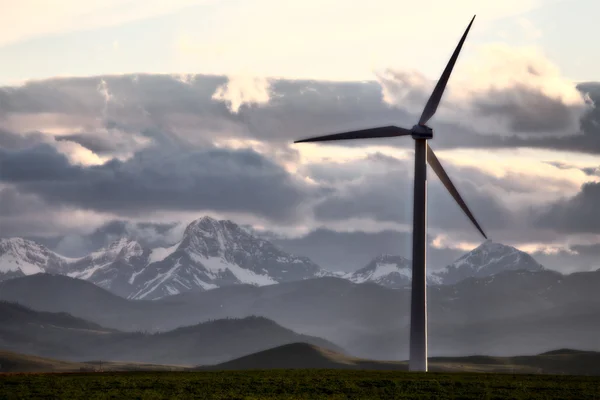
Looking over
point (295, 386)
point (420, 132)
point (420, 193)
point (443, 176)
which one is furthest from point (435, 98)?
point (295, 386)

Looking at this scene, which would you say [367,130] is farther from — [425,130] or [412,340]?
[412,340]

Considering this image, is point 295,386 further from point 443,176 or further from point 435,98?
point 435,98

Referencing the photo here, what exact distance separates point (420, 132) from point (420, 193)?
8680 mm

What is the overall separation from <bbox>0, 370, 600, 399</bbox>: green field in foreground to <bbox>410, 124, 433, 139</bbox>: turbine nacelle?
33.5m

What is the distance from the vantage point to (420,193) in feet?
522

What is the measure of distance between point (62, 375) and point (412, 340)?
5412 centimetres

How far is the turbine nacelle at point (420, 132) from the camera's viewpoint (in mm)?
160500

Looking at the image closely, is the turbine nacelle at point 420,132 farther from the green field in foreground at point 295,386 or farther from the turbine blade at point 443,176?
the green field in foreground at point 295,386

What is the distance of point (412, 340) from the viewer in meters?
157

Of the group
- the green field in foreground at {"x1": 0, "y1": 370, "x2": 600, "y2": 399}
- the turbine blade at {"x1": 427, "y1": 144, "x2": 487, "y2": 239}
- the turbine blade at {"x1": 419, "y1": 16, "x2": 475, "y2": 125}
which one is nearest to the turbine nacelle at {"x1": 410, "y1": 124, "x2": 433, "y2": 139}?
the turbine blade at {"x1": 419, "y1": 16, "x2": 475, "y2": 125}

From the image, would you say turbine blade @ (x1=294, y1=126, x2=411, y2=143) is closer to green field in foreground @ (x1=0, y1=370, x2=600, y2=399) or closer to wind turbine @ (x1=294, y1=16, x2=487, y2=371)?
wind turbine @ (x1=294, y1=16, x2=487, y2=371)

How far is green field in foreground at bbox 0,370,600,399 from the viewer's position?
478ft

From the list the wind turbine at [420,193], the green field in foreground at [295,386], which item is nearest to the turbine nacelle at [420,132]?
the wind turbine at [420,193]

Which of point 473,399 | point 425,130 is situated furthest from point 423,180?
point 473,399
